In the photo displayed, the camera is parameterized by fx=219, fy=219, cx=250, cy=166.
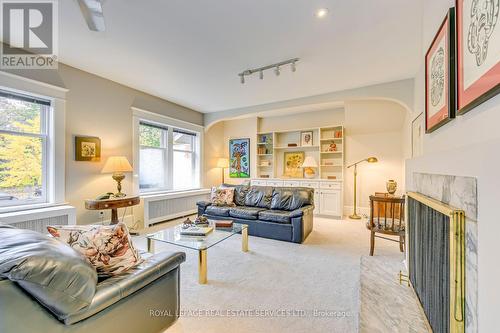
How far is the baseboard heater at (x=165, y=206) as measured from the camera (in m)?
4.25

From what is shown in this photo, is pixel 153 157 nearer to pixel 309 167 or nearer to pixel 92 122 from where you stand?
pixel 92 122

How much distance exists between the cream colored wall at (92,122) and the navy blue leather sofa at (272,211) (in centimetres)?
177

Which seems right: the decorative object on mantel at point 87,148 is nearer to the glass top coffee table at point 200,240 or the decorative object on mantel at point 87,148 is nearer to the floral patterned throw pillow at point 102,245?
the glass top coffee table at point 200,240

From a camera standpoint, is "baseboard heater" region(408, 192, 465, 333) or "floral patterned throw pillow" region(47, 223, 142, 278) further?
"floral patterned throw pillow" region(47, 223, 142, 278)

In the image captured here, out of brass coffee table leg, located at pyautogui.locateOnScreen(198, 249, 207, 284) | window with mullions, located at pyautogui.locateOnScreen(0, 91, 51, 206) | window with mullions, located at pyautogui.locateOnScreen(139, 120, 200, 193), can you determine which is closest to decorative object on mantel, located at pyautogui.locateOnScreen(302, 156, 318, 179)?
window with mullions, located at pyautogui.locateOnScreen(139, 120, 200, 193)

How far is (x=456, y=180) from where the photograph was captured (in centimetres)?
103

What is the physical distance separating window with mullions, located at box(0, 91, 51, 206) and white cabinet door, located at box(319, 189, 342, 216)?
5025 millimetres

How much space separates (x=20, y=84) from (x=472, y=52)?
437 centimetres

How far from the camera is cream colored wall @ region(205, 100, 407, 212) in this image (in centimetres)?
465

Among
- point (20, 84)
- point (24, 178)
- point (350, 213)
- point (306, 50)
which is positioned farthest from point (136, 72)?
point (350, 213)

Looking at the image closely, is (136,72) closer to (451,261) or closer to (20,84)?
(20,84)

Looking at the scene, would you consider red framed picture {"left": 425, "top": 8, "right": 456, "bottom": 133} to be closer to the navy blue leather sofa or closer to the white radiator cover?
the navy blue leather sofa

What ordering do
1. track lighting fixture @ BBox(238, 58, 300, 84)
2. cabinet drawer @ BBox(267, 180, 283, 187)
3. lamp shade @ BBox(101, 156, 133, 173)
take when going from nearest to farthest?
track lighting fixture @ BBox(238, 58, 300, 84) < lamp shade @ BBox(101, 156, 133, 173) < cabinet drawer @ BBox(267, 180, 283, 187)

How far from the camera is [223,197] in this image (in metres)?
4.30
